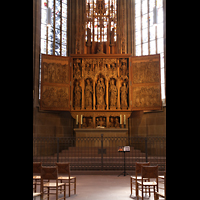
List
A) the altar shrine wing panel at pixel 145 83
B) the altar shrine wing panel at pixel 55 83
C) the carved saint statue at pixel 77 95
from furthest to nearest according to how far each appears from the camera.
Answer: the carved saint statue at pixel 77 95 → the altar shrine wing panel at pixel 145 83 → the altar shrine wing panel at pixel 55 83

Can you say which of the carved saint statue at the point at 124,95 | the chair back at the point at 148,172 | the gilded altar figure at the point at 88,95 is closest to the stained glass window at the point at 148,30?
the carved saint statue at the point at 124,95

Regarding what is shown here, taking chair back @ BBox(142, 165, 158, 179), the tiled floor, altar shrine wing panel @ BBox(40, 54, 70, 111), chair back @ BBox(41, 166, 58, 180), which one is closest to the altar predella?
altar shrine wing panel @ BBox(40, 54, 70, 111)

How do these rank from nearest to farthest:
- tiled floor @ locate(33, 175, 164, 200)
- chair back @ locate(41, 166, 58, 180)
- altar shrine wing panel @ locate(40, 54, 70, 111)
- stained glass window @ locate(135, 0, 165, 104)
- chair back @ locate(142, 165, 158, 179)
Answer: chair back @ locate(41, 166, 58, 180), chair back @ locate(142, 165, 158, 179), tiled floor @ locate(33, 175, 164, 200), altar shrine wing panel @ locate(40, 54, 70, 111), stained glass window @ locate(135, 0, 165, 104)

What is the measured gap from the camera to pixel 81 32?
15875 millimetres

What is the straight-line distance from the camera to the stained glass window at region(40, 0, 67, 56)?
16719 millimetres

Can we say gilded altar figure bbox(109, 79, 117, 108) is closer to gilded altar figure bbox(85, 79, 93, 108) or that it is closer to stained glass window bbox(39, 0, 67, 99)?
gilded altar figure bbox(85, 79, 93, 108)

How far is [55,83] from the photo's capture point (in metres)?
15.0

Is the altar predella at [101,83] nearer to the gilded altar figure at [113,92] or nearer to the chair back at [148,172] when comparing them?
the gilded altar figure at [113,92]

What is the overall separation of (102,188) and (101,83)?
7.87 metres

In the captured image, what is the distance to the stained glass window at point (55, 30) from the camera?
16719 mm

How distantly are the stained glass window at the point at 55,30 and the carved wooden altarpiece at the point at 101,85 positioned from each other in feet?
6.75

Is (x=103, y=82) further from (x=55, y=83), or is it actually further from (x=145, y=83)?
(x=55, y=83)
